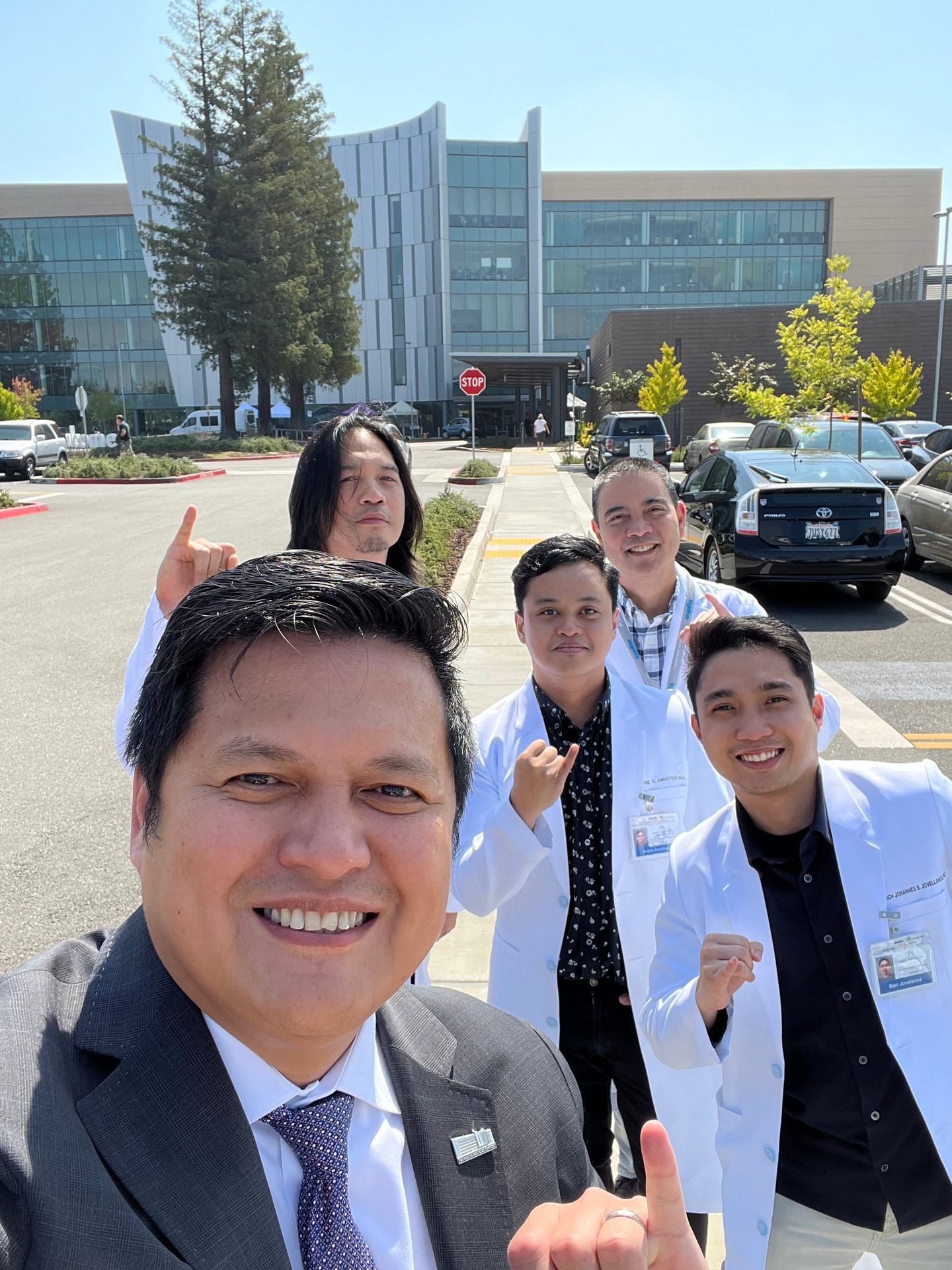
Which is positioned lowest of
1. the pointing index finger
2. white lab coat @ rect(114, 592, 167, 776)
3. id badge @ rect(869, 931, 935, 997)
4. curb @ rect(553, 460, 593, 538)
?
curb @ rect(553, 460, 593, 538)

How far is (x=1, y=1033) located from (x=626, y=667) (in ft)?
9.09

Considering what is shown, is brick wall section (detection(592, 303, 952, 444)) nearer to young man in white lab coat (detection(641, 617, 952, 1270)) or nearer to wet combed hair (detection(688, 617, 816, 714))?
wet combed hair (detection(688, 617, 816, 714))

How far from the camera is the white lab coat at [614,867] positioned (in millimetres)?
2564

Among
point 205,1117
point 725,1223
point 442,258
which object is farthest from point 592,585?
point 442,258

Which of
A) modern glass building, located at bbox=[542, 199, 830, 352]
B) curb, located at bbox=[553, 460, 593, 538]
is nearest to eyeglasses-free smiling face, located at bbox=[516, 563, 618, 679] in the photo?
curb, located at bbox=[553, 460, 593, 538]

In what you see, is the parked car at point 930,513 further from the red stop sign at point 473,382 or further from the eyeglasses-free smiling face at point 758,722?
the red stop sign at point 473,382

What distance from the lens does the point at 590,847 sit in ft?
9.29

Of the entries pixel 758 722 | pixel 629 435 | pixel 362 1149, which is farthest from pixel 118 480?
pixel 362 1149

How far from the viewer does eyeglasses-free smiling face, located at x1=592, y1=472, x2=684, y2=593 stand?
12.6ft

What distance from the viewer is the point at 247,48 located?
1964 inches

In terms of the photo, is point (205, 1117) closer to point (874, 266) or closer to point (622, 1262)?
point (622, 1262)

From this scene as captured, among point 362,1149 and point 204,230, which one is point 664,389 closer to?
point 204,230

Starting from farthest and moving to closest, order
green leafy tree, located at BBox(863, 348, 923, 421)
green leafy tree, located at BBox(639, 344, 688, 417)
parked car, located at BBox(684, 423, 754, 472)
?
green leafy tree, located at BBox(639, 344, 688, 417), green leafy tree, located at BBox(863, 348, 923, 421), parked car, located at BBox(684, 423, 754, 472)

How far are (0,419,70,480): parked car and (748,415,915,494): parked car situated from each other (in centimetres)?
2489
